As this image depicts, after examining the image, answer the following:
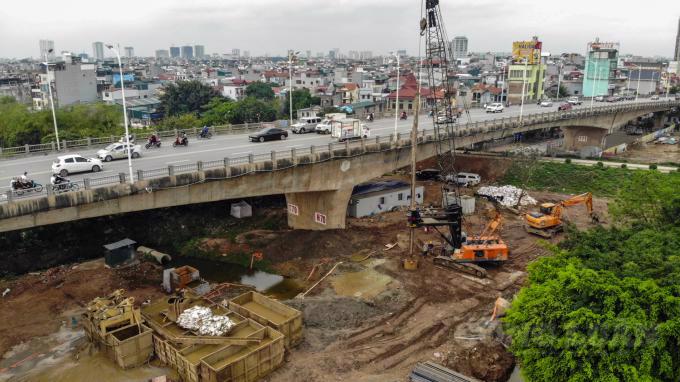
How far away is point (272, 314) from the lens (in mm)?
29281

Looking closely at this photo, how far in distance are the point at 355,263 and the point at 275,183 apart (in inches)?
333

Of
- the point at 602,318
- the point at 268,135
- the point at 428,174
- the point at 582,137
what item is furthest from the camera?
the point at 582,137

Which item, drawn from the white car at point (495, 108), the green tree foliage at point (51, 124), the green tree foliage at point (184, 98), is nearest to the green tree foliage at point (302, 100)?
the green tree foliage at point (184, 98)

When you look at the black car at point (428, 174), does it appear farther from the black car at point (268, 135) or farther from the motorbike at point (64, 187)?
the motorbike at point (64, 187)

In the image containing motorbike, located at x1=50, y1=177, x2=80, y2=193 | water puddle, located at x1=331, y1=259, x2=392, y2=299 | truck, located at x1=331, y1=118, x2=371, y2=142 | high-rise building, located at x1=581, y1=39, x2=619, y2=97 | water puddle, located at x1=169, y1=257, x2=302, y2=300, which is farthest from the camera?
high-rise building, located at x1=581, y1=39, x2=619, y2=97

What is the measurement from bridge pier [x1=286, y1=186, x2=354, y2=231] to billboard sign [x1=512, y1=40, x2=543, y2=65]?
98.4m

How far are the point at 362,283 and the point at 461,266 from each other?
23.2 feet

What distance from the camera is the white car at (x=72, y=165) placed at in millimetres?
34094

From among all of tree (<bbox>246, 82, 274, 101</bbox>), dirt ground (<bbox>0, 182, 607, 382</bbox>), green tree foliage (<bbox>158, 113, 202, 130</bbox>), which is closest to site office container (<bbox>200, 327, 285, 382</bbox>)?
A: dirt ground (<bbox>0, 182, 607, 382</bbox>)

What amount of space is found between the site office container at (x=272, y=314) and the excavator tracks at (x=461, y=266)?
538 inches

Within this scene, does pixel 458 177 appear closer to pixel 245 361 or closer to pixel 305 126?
pixel 305 126

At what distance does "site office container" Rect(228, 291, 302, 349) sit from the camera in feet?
87.8

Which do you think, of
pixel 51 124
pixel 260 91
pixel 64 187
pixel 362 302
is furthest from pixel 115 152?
pixel 260 91

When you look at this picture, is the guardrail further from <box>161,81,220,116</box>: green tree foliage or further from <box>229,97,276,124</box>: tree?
<box>161,81,220,116</box>: green tree foliage
